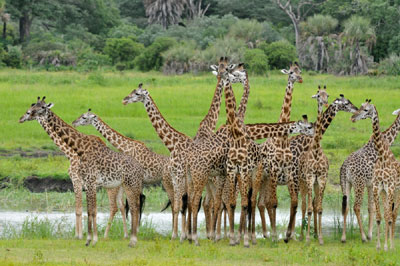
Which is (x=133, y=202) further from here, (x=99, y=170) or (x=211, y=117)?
(x=211, y=117)

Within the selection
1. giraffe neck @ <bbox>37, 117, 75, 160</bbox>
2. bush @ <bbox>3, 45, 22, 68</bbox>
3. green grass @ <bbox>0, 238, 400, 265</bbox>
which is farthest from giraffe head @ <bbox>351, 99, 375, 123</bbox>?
bush @ <bbox>3, 45, 22, 68</bbox>

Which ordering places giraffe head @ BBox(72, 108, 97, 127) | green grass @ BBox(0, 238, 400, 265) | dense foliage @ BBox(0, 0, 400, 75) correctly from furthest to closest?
1. dense foliage @ BBox(0, 0, 400, 75)
2. giraffe head @ BBox(72, 108, 97, 127)
3. green grass @ BBox(0, 238, 400, 265)

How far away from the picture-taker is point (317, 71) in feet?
150

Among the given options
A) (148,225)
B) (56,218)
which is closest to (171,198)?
(148,225)

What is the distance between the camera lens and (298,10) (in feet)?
178

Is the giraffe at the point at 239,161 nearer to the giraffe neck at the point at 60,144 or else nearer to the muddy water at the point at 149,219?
the muddy water at the point at 149,219

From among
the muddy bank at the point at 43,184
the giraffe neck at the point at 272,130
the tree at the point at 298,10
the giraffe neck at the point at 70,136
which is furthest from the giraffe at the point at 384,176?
the tree at the point at 298,10

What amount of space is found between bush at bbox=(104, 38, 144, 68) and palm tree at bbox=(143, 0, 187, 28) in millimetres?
13099

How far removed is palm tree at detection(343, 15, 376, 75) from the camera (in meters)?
43.5

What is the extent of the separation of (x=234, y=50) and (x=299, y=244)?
30652 mm

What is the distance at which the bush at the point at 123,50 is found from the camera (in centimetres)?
4800

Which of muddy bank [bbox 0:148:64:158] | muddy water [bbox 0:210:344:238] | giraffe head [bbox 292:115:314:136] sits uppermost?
giraffe head [bbox 292:115:314:136]

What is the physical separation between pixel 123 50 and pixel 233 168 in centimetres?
3572

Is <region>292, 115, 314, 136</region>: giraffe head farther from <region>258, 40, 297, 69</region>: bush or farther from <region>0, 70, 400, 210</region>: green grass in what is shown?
<region>258, 40, 297, 69</region>: bush
